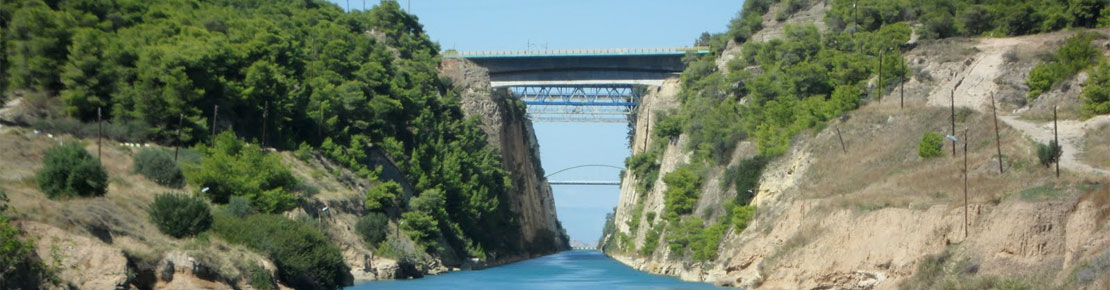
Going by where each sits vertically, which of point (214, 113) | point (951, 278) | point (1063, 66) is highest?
point (1063, 66)

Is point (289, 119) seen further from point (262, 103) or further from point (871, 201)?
point (871, 201)

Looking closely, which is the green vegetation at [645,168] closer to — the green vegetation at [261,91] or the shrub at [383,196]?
the green vegetation at [261,91]

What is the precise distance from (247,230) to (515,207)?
228ft

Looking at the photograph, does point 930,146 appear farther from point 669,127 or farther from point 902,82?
point 669,127

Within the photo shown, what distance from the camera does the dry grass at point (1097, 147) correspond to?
51375 mm

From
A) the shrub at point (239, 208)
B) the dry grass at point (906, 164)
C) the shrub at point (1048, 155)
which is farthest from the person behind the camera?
the shrub at point (239, 208)

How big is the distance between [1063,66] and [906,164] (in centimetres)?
1684

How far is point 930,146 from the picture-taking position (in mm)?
56469

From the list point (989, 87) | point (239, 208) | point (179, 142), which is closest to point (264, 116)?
point (179, 142)

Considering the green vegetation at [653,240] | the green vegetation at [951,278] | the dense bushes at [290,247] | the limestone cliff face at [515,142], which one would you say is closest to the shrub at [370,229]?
the dense bushes at [290,247]

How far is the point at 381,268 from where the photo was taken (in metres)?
69.1

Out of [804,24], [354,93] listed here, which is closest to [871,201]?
[354,93]

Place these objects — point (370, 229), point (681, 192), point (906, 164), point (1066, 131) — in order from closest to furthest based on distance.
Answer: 1. point (906, 164)
2. point (1066, 131)
3. point (370, 229)
4. point (681, 192)

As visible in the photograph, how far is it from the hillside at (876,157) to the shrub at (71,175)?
995 inches
